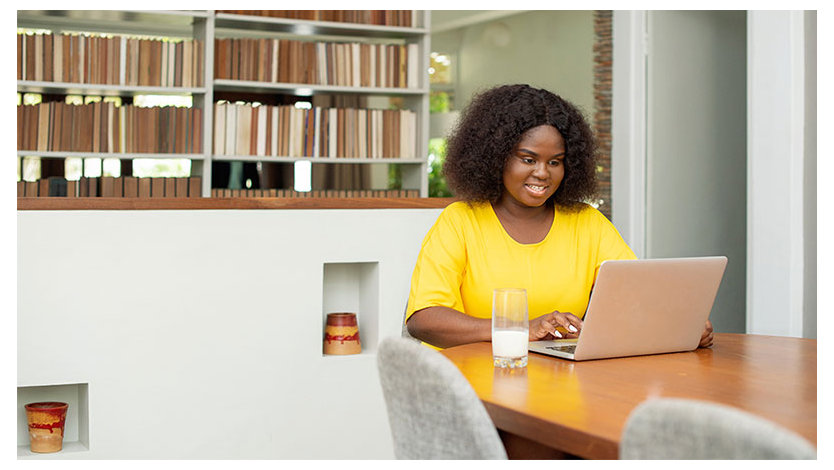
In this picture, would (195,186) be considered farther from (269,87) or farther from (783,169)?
(783,169)

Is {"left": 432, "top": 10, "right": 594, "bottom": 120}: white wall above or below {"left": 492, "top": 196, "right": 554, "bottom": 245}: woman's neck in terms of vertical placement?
above

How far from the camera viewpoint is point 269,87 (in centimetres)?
483

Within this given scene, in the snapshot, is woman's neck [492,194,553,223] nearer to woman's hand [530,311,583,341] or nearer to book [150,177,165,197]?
woman's hand [530,311,583,341]

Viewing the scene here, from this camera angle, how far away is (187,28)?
6.36m

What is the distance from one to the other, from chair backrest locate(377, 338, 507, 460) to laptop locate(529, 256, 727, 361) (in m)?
0.50

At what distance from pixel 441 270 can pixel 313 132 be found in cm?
298

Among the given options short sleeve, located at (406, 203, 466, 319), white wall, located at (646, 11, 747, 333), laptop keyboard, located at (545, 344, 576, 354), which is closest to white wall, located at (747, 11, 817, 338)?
white wall, located at (646, 11, 747, 333)

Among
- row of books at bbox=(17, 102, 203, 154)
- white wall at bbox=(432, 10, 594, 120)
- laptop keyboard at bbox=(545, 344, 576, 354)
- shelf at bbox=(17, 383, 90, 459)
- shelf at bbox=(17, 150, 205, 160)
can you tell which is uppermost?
white wall at bbox=(432, 10, 594, 120)

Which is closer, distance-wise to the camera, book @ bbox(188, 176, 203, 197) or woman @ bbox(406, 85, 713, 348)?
woman @ bbox(406, 85, 713, 348)

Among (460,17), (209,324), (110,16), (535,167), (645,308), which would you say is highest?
(460,17)

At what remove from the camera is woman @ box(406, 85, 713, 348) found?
2113 millimetres

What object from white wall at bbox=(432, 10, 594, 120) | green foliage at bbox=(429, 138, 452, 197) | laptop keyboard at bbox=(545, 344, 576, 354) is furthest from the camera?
green foliage at bbox=(429, 138, 452, 197)

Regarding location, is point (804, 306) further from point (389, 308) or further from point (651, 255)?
point (389, 308)

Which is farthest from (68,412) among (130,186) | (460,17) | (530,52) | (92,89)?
(460,17)
